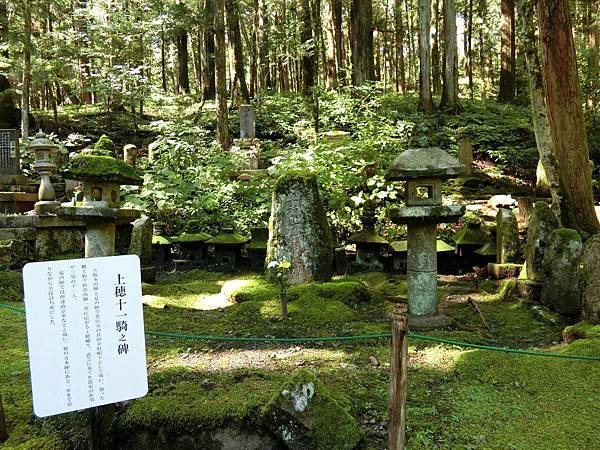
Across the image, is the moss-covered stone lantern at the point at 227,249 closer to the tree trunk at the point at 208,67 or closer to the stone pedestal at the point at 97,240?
the stone pedestal at the point at 97,240

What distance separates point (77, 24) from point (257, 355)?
65.3 feet

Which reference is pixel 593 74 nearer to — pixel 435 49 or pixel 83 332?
pixel 435 49

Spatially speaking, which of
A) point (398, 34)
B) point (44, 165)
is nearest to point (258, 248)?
point (44, 165)

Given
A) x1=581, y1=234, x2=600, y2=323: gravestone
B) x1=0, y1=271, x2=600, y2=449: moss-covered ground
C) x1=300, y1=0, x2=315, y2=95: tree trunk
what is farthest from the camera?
x1=300, y1=0, x2=315, y2=95: tree trunk

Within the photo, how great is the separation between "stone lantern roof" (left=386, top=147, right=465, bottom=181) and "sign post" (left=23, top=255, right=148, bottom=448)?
357cm

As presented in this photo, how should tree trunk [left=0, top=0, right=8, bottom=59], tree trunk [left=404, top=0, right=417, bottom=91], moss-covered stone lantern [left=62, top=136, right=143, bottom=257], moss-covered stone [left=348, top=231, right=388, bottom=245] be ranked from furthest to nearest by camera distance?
tree trunk [left=404, top=0, right=417, bottom=91] < tree trunk [left=0, top=0, right=8, bottom=59] < moss-covered stone [left=348, top=231, right=388, bottom=245] < moss-covered stone lantern [left=62, top=136, right=143, bottom=257]

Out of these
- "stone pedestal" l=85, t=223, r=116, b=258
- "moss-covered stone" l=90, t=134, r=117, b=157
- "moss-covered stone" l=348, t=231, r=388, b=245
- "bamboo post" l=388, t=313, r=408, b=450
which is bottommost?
"bamboo post" l=388, t=313, r=408, b=450

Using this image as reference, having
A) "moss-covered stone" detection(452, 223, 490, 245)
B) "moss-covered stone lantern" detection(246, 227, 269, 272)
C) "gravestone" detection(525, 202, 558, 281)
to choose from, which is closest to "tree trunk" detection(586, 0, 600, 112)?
"moss-covered stone" detection(452, 223, 490, 245)

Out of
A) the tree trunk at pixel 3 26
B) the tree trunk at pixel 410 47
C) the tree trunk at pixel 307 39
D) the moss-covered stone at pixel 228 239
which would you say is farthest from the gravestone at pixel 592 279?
the tree trunk at pixel 410 47

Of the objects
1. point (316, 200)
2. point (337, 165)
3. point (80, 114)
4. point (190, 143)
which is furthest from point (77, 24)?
point (316, 200)

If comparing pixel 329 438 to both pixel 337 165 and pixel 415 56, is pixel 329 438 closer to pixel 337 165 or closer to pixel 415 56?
pixel 337 165

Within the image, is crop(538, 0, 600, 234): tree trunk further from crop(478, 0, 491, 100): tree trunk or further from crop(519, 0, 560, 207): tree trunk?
Answer: crop(478, 0, 491, 100): tree trunk

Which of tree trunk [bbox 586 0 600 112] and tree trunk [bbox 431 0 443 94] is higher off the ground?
tree trunk [bbox 431 0 443 94]

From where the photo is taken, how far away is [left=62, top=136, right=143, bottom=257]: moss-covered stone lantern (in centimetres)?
584
